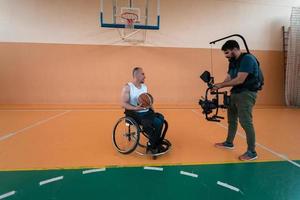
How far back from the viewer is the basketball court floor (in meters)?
1.70

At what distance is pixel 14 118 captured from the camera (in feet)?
13.5

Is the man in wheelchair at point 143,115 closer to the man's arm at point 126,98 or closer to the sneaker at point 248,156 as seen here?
the man's arm at point 126,98

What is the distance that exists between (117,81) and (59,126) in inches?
95.5

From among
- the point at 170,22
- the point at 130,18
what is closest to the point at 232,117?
the point at 130,18

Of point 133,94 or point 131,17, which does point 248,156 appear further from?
point 131,17

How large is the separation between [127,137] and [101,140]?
15.0 inches

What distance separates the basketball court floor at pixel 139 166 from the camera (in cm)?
170

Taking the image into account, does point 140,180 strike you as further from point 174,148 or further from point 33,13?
point 33,13

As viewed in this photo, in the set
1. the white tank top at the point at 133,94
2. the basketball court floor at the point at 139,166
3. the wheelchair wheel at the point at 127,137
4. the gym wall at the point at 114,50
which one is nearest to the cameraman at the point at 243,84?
the basketball court floor at the point at 139,166

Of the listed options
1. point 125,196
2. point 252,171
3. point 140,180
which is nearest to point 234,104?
point 252,171

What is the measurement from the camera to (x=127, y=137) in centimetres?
286

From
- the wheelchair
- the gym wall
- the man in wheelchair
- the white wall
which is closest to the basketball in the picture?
the man in wheelchair

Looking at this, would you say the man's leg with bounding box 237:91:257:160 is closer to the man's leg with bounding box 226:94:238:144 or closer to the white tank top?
the man's leg with bounding box 226:94:238:144

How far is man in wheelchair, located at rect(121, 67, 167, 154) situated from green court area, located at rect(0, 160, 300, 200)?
0.30 metres
